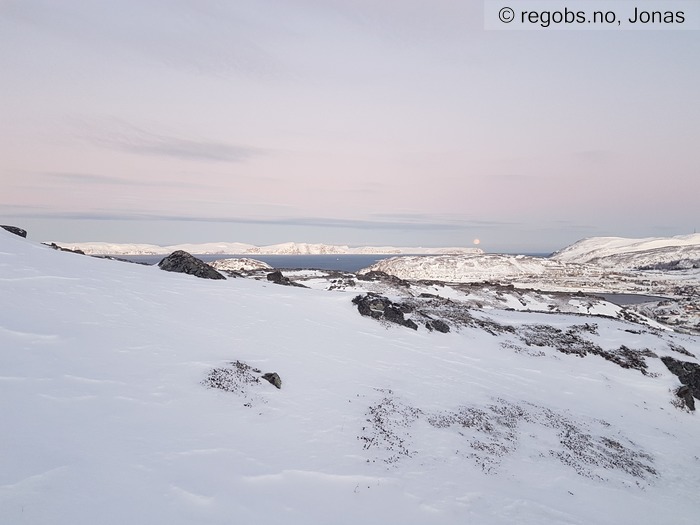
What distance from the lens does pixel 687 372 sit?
25.8 meters

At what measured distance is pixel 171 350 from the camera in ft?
46.5

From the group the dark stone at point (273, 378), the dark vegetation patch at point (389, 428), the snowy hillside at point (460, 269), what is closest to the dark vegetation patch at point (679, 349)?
the dark vegetation patch at point (389, 428)

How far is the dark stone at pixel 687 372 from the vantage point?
80.0ft

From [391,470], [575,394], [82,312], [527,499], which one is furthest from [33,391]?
[575,394]

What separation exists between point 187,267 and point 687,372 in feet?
136

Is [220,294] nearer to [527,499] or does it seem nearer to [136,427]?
[136,427]

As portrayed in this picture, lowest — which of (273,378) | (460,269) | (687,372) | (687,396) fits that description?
(460,269)

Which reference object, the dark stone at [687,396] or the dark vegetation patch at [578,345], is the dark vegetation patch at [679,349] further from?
the dark stone at [687,396]

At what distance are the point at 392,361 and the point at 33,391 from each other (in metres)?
15.9

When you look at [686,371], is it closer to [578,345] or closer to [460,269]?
[578,345]

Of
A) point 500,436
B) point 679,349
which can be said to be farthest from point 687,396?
point 500,436

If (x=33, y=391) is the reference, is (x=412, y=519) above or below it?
below

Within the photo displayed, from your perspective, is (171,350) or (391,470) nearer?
(391,470)

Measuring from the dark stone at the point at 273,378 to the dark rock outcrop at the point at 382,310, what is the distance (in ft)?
47.5
